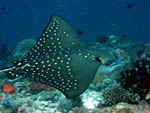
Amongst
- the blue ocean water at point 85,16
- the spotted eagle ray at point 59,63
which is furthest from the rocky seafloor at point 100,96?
the blue ocean water at point 85,16

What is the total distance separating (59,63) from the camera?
14.3 feet

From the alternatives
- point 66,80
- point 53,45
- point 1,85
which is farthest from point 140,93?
point 1,85

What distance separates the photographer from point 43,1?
90250 millimetres

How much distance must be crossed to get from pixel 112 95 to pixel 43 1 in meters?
93.3

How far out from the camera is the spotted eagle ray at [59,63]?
3924mm

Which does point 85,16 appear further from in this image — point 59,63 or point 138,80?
point 59,63

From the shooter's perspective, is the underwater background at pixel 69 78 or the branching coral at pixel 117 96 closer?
the underwater background at pixel 69 78

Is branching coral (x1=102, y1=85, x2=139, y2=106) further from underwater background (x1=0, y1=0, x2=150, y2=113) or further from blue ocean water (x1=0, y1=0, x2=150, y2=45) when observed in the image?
blue ocean water (x1=0, y1=0, x2=150, y2=45)

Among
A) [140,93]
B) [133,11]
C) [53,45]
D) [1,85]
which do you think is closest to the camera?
[53,45]

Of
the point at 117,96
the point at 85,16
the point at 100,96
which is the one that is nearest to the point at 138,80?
the point at 117,96

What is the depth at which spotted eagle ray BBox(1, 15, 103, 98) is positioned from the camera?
3924 mm

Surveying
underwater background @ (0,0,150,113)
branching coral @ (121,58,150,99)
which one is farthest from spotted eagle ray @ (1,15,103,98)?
branching coral @ (121,58,150,99)

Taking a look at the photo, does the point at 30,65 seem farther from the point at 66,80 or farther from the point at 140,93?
the point at 140,93

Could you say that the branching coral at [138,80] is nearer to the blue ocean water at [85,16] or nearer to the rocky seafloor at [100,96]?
the rocky seafloor at [100,96]
